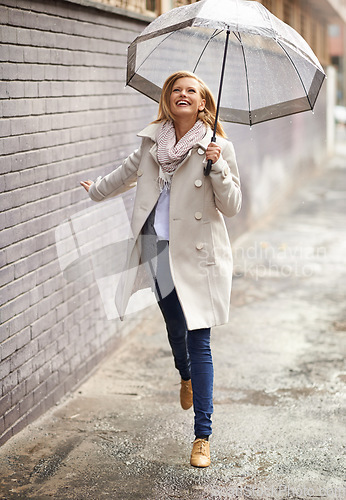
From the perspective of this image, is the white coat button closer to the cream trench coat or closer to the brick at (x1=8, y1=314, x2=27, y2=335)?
the cream trench coat

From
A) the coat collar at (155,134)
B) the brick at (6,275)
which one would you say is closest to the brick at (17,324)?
the brick at (6,275)

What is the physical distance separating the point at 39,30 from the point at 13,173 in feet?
2.99

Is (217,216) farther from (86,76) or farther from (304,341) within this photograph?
(304,341)

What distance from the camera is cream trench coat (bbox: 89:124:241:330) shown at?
371 cm

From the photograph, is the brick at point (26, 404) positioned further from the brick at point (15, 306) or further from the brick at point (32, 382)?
the brick at point (15, 306)

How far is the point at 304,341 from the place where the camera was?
6141 mm

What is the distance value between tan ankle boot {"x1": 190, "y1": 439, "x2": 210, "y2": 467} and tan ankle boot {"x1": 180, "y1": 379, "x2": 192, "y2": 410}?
48cm

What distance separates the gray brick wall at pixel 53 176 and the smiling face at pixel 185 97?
0.92 meters

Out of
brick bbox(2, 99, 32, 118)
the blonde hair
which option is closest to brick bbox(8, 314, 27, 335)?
brick bbox(2, 99, 32, 118)

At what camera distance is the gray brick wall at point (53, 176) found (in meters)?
4.09

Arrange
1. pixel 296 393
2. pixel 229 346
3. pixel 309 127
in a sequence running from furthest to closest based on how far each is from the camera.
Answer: pixel 309 127 → pixel 229 346 → pixel 296 393

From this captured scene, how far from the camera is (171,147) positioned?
374 centimetres

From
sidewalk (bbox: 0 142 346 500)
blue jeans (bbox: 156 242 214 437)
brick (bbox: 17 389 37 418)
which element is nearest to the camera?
sidewalk (bbox: 0 142 346 500)

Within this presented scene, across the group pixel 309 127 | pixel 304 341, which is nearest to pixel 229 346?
pixel 304 341
